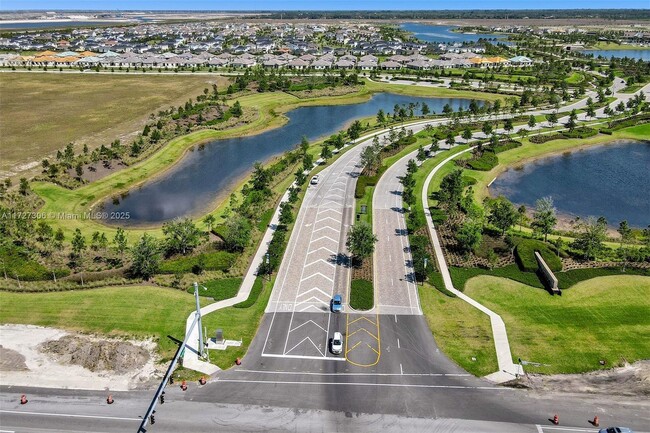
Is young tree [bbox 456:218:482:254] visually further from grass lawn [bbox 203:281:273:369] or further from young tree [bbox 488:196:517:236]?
grass lawn [bbox 203:281:273:369]

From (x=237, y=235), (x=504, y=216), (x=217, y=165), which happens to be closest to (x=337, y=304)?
(x=237, y=235)

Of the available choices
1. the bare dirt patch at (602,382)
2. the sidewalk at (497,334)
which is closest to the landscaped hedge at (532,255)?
the sidewalk at (497,334)

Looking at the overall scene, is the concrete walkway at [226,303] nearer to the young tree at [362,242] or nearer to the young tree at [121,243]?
the young tree at [362,242]

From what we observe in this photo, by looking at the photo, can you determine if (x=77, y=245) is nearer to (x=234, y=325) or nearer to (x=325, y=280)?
A: (x=234, y=325)

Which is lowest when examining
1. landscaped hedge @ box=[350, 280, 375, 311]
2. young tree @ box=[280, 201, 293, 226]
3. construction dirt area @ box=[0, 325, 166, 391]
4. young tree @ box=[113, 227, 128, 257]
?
construction dirt area @ box=[0, 325, 166, 391]

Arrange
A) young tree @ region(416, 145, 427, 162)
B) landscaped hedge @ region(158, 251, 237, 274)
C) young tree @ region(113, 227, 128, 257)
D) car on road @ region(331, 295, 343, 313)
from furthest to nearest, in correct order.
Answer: young tree @ region(416, 145, 427, 162) < young tree @ region(113, 227, 128, 257) < landscaped hedge @ region(158, 251, 237, 274) < car on road @ region(331, 295, 343, 313)

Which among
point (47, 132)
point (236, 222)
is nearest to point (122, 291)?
point (236, 222)

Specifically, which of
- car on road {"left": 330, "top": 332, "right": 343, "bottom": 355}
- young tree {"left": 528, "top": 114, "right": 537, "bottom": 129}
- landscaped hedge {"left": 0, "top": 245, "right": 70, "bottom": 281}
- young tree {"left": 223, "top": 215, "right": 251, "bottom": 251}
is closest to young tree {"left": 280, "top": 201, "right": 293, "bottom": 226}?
young tree {"left": 223, "top": 215, "right": 251, "bottom": 251}
